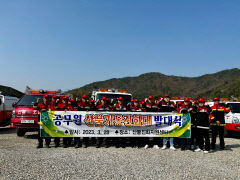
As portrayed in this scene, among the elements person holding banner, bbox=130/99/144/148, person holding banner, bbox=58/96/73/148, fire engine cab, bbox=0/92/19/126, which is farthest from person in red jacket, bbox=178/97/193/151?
fire engine cab, bbox=0/92/19/126

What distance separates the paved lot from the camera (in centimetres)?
495

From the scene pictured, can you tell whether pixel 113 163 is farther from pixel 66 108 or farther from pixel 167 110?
pixel 167 110

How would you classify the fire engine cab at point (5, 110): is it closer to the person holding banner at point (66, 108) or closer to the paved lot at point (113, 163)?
the paved lot at point (113, 163)

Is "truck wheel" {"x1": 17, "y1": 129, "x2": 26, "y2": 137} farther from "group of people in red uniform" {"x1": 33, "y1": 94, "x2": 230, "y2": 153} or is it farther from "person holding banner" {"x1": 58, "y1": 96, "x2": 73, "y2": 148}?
"person holding banner" {"x1": 58, "y1": 96, "x2": 73, "y2": 148}

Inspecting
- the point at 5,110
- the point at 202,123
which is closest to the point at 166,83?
the point at 5,110

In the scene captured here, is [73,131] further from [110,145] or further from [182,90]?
[182,90]

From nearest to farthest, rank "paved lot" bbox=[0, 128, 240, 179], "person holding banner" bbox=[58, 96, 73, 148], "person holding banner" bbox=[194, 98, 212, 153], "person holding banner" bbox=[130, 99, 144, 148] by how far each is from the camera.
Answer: "paved lot" bbox=[0, 128, 240, 179]
"person holding banner" bbox=[194, 98, 212, 153]
"person holding banner" bbox=[58, 96, 73, 148]
"person holding banner" bbox=[130, 99, 144, 148]

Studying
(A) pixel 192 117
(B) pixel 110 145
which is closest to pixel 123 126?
→ (B) pixel 110 145

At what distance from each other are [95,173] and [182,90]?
135 meters

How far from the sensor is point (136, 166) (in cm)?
563

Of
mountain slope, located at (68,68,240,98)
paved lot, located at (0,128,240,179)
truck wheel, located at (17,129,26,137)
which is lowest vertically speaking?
paved lot, located at (0,128,240,179)

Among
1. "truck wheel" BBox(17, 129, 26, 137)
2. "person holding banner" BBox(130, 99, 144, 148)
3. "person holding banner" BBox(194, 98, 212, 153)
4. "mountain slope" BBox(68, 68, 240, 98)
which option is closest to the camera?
"person holding banner" BBox(194, 98, 212, 153)

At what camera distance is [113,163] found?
5848 millimetres

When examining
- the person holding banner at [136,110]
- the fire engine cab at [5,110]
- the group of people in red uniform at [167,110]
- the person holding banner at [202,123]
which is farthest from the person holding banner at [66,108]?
the fire engine cab at [5,110]
